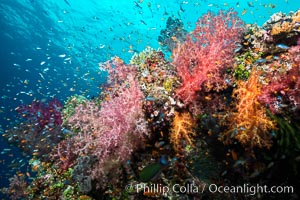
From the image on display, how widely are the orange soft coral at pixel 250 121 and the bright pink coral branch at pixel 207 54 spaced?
809 millimetres

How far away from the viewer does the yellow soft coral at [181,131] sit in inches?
181

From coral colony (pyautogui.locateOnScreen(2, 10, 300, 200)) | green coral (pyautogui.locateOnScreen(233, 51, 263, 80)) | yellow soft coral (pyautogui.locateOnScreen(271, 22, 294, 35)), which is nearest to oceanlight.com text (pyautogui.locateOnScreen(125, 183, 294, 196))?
coral colony (pyautogui.locateOnScreen(2, 10, 300, 200))

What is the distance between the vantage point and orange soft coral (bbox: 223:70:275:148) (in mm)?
3975

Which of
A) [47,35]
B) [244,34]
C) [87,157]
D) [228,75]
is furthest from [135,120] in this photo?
[47,35]

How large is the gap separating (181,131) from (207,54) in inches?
79.5

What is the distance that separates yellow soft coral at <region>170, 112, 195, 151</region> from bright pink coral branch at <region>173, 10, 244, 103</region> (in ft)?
1.61

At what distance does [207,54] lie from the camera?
5156 mm

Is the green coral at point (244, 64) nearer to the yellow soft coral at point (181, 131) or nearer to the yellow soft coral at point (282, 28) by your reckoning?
the yellow soft coral at point (282, 28)

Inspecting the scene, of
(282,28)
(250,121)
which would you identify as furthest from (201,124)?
(282,28)

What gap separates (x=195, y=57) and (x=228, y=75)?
3.05 feet

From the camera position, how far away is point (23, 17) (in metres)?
29.8

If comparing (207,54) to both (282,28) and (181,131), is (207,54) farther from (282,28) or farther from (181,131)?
(282,28)

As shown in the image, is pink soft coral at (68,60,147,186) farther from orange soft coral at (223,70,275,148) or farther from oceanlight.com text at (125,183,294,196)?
orange soft coral at (223,70,275,148)

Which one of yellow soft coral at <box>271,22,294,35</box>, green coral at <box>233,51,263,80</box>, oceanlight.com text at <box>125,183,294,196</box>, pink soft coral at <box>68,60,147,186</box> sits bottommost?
oceanlight.com text at <box>125,183,294,196</box>
